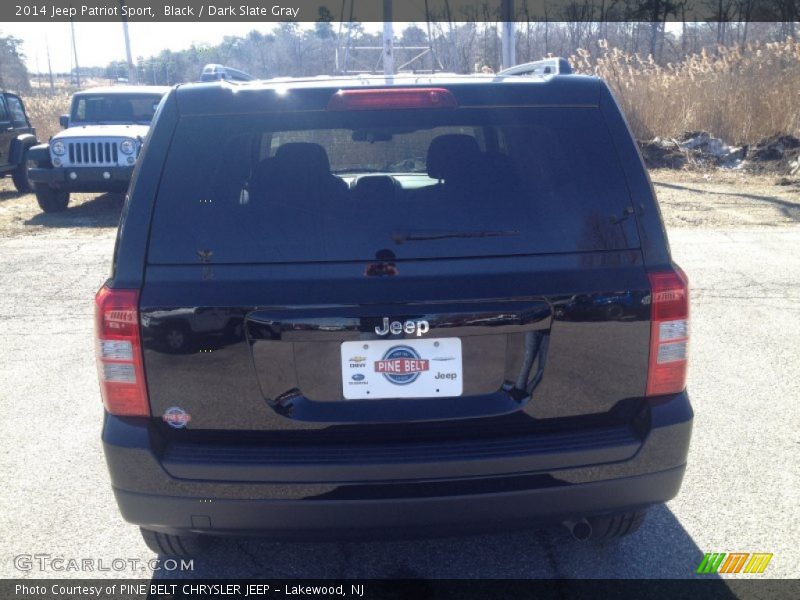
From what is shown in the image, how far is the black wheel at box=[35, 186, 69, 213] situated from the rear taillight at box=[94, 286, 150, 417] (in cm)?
1216

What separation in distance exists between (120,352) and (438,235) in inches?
41.7

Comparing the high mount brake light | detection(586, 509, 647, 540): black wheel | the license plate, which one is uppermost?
the high mount brake light

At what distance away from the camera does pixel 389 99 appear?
2586 millimetres

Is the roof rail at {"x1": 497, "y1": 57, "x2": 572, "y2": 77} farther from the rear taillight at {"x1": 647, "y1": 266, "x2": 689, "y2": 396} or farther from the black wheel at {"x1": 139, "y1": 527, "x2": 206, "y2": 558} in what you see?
the black wheel at {"x1": 139, "y1": 527, "x2": 206, "y2": 558}

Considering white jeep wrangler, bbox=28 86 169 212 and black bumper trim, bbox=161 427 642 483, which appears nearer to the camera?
black bumper trim, bbox=161 427 642 483

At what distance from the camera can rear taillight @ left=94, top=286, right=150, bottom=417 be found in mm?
2484

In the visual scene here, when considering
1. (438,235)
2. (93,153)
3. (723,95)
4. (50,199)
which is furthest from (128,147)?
(723,95)

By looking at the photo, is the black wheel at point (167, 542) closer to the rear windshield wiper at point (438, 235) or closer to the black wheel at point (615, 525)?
the rear windshield wiper at point (438, 235)

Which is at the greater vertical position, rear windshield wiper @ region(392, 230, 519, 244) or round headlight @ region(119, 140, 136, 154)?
rear windshield wiper @ region(392, 230, 519, 244)

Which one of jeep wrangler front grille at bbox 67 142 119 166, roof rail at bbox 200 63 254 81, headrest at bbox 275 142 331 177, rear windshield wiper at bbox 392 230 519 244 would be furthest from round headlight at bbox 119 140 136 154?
rear windshield wiper at bbox 392 230 519 244

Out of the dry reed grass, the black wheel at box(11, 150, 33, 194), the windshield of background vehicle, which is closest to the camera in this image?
the windshield of background vehicle

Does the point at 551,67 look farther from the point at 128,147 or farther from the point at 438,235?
the point at 128,147

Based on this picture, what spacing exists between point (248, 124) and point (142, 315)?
69 centimetres

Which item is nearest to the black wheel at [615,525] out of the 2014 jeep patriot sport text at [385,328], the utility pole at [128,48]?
the 2014 jeep patriot sport text at [385,328]
